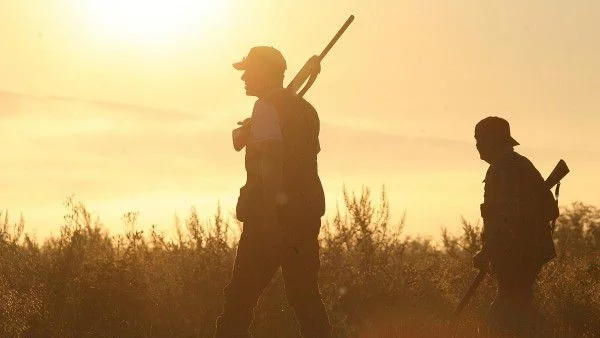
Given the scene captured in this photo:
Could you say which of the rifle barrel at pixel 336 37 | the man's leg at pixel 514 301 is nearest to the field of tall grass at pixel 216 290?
the man's leg at pixel 514 301

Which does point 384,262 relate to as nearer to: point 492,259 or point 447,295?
point 447,295

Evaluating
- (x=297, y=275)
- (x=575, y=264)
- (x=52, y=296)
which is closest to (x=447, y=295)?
(x=575, y=264)

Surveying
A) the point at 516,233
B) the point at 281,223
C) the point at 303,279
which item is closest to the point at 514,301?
the point at 516,233

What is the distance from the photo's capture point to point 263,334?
28.9ft

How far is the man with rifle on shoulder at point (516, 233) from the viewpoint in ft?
26.0

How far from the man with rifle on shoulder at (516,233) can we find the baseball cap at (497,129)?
0.46 feet

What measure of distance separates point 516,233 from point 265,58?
319cm

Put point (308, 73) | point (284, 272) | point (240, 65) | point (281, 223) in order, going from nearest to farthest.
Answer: point (281, 223) → point (284, 272) → point (240, 65) → point (308, 73)

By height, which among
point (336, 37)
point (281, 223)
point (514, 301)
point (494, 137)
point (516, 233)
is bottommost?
point (514, 301)

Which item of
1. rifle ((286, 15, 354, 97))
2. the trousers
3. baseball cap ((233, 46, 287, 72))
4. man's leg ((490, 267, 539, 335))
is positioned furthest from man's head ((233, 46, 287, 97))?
man's leg ((490, 267, 539, 335))

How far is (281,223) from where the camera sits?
233 inches

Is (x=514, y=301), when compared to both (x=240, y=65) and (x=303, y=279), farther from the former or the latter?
(x=240, y=65)

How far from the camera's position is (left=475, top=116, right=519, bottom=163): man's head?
8180 millimetres

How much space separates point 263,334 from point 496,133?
313cm
